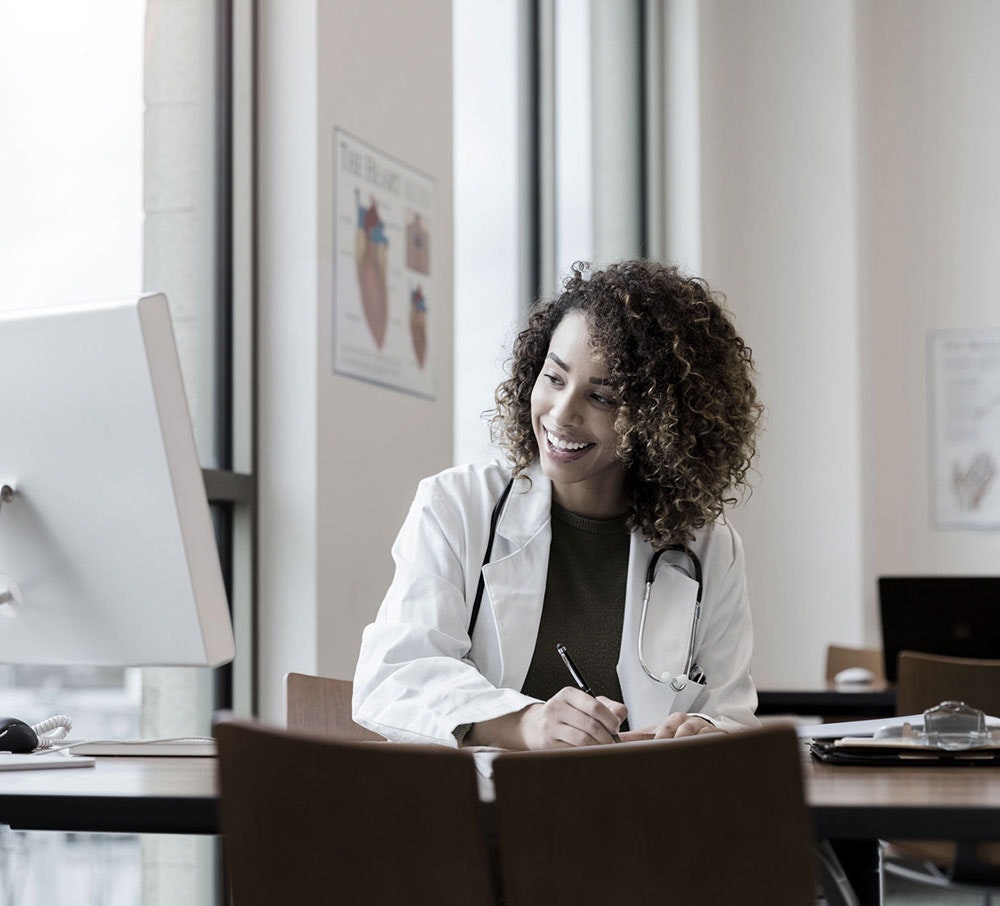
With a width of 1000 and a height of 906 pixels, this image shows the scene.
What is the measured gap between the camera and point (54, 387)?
131 cm

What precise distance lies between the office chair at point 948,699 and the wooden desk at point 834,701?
0.45 meters

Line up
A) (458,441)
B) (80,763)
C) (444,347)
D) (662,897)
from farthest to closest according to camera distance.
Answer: (458,441)
(444,347)
(80,763)
(662,897)

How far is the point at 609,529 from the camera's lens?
1996 millimetres

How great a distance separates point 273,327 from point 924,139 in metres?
3.61

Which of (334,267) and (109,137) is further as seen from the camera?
(334,267)

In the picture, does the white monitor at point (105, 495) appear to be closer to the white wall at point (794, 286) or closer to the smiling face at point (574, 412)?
the smiling face at point (574, 412)

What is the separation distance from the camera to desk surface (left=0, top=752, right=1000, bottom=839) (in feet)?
3.37

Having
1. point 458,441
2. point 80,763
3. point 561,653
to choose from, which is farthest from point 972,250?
point 80,763

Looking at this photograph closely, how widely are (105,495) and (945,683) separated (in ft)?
5.70

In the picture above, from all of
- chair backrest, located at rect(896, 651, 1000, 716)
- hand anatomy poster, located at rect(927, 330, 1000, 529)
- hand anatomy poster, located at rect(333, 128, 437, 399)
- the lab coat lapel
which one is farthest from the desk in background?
hand anatomy poster, located at rect(927, 330, 1000, 529)

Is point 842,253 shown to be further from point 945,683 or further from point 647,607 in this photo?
point 647,607

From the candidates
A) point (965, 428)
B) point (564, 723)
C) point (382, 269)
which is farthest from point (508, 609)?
point (965, 428)

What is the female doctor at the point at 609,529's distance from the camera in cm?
183

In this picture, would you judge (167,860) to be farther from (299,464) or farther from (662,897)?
(662,897)
